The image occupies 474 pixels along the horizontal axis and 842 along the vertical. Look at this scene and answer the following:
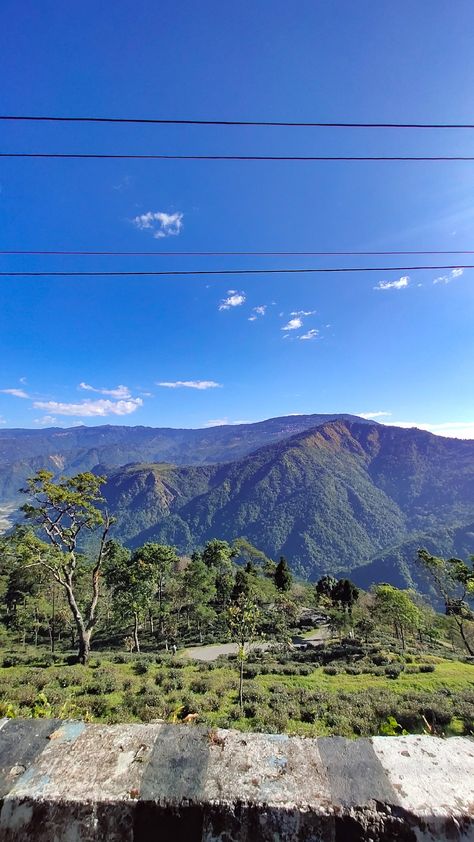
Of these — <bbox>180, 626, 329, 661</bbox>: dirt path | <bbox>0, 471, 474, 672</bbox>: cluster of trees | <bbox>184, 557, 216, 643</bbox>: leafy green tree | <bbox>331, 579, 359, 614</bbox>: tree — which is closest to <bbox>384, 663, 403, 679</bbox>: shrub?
<bbox>0, 471, 474, 672</bbox>: cluster of trees

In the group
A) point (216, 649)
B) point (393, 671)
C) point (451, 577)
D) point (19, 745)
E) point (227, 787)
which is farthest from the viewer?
point (216, 649)

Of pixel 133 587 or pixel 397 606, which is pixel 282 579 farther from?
pixel 133 587

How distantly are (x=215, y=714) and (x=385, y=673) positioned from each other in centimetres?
1667

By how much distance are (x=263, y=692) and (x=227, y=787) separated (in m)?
22.2

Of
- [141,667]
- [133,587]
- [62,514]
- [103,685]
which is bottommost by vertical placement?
[141,667]

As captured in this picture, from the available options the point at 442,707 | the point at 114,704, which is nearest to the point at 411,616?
the point at 442,707

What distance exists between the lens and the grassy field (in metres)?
14.4

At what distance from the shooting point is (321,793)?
180 cm

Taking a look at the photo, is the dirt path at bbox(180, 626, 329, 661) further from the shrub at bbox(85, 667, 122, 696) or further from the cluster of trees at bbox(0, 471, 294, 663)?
the shrub at bbox(85, 667, 122, 696)

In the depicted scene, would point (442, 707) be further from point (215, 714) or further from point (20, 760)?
point (20, 760)

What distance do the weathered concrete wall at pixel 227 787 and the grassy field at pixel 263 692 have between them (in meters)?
8.50

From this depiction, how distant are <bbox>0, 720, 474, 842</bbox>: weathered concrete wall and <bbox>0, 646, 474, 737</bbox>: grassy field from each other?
8500 millimetres

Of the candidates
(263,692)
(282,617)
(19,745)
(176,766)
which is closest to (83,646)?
(263,692)

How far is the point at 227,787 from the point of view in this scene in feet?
5.97
